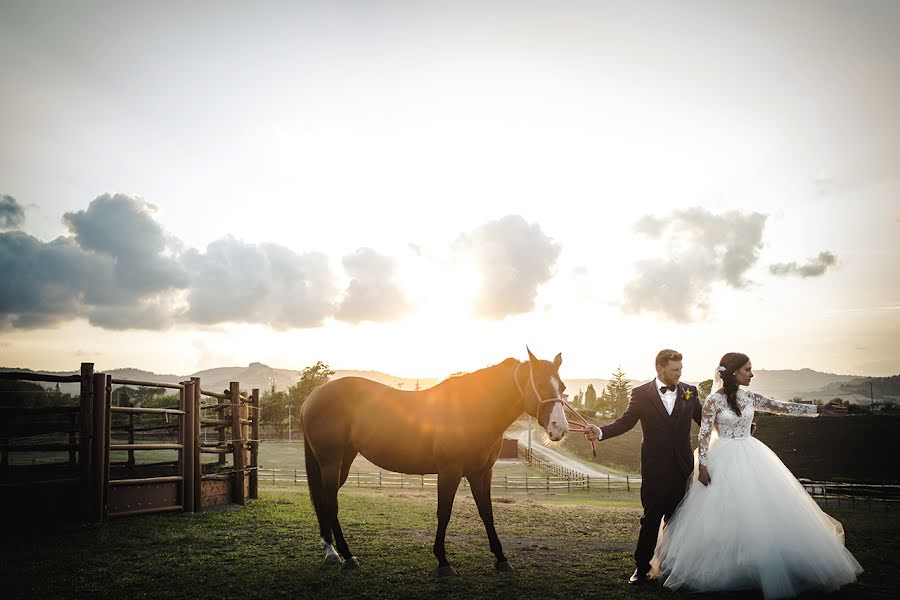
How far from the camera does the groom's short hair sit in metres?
5.54

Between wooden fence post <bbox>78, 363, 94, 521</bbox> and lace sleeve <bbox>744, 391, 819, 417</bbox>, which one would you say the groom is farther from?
wooden fence post <bbox>78, 363, 94, 521</bbox>

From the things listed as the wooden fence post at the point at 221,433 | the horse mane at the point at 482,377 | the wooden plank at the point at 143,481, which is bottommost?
the wooden plank at the point at 143,481

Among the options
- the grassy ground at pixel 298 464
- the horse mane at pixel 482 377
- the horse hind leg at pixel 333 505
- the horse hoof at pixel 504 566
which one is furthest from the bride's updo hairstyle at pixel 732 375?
the grassy ground at pixel 298 464

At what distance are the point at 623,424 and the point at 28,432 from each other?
8.54 metres

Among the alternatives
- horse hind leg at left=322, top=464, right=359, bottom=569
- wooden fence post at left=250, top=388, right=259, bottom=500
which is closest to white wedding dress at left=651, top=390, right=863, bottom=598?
horse hind leg at left=322, top=464, right=359, bottom=569

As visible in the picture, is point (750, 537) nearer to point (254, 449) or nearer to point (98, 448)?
point (98, 448)

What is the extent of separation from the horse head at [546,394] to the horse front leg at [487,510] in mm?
985

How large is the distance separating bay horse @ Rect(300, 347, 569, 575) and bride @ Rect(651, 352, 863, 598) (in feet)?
4.82

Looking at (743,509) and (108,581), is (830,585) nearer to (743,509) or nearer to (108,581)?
(743,509)

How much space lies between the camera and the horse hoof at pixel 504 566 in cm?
593

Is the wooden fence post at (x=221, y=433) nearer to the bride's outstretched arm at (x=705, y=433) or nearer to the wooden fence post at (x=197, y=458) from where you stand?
the wooden fence post at (x=197, y=458)

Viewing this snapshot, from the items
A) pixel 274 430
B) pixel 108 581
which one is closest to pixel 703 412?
pixel 108 581

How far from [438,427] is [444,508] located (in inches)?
35.0

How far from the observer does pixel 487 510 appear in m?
6.22
